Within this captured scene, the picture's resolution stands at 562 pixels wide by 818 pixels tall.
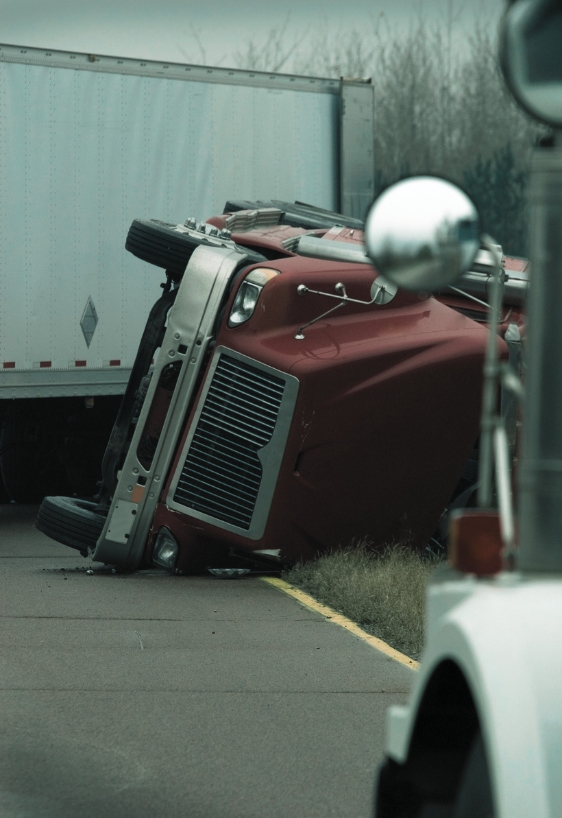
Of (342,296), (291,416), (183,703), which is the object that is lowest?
(183,703)

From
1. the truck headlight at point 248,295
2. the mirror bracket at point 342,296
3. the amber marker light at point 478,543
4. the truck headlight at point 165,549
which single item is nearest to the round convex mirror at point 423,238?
the amber marker light at point 478,543

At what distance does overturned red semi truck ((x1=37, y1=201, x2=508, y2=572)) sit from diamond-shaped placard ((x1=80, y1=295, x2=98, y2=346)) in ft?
13.7

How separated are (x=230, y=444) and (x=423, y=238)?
6817 millimetres

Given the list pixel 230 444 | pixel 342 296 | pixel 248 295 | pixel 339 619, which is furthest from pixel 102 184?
pixel 339 619

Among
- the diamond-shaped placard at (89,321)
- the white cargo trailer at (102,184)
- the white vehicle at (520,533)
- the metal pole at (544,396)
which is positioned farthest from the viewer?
the diamond-shaped placard at (89,321)

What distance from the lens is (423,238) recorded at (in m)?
2.66

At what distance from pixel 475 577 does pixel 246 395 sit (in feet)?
22.0

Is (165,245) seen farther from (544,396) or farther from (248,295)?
(544,396)

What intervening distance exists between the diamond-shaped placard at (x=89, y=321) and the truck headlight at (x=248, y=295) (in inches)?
181

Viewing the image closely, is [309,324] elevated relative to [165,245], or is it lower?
lower

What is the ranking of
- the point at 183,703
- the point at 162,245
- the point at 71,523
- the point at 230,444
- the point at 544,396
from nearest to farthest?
the point at 544,396 → the point at 183,703 → the point at 230,444 → the point at 71,523 → the point at 162,245

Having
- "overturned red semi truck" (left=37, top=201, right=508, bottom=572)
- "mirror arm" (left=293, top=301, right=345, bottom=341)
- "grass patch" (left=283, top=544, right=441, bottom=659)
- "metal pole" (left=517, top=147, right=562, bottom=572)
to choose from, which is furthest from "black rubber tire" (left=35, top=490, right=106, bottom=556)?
"metal pole" (left=517, top=147, right=562, bottom=572)

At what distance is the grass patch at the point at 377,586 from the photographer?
26.3ft

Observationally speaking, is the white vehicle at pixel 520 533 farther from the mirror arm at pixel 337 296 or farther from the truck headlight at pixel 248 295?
the truck headlight at pixel 248 295
